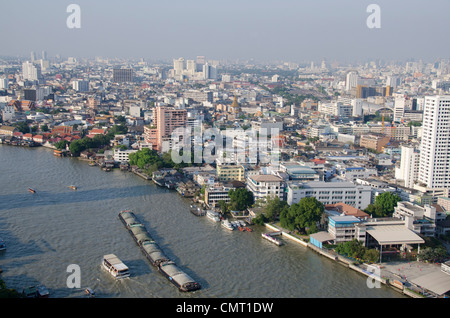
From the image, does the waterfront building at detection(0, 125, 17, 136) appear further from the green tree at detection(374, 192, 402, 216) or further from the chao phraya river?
the green tree at detection(374, 192, 402, 216)

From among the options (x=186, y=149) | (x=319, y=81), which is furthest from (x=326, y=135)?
(x=319, y=81)

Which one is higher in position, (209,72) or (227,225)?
(209,72)

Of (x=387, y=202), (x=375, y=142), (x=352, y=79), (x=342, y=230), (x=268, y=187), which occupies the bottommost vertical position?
(x=342, y=230)

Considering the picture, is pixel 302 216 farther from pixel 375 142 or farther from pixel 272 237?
pixel 375 142

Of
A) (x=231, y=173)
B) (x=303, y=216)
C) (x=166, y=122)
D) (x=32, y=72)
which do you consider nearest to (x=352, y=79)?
(x=166, y=122)

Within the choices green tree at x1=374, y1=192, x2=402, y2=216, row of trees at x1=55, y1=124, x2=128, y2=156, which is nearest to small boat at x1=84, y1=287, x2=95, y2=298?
green tree at x1=374, y1=192, x2=402, y2=216

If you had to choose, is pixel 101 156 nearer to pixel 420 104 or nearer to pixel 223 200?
pixel 223 200

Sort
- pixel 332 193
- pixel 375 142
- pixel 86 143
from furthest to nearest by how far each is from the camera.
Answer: pixel 375 142
pixel 86 143
pixel 332 193
